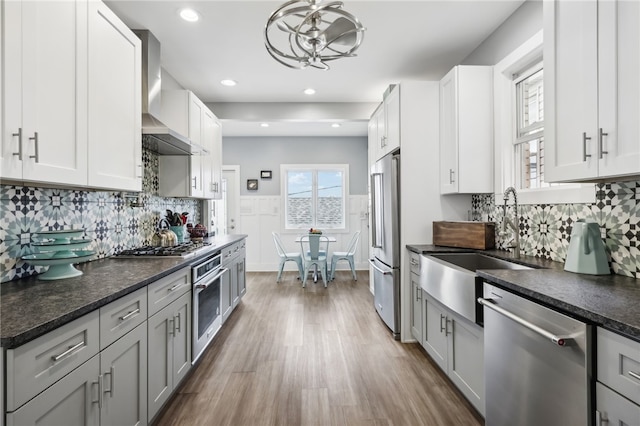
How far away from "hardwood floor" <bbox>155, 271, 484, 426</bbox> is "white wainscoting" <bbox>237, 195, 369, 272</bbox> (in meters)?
2.59

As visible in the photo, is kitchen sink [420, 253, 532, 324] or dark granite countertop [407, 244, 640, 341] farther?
kitchen sink [420, 253, 532, 324]

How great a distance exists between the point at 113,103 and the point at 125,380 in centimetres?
151

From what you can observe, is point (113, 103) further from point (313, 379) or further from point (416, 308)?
point (416, 308)

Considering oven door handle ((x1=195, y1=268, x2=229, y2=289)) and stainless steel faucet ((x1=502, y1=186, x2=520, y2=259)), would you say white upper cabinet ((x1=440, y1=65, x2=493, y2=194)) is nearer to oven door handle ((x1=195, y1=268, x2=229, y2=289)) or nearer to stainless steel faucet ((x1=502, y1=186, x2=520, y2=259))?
stainless steel faucet ((x1=502, y1=186, x2=520, y2=259))

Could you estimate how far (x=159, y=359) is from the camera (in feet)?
5.62

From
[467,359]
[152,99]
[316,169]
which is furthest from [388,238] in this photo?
[316,169]

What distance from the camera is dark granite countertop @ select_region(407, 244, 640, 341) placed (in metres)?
0.91

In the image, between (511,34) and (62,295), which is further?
(511,34)

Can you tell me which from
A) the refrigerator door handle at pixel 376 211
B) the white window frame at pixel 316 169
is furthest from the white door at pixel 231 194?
the refrigerator door handle at pixel 376 211

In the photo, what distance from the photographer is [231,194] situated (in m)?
6.15

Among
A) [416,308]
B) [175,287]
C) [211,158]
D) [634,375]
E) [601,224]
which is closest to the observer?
[634,375]

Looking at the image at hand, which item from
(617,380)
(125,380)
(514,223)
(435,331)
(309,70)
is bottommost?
(435,331)

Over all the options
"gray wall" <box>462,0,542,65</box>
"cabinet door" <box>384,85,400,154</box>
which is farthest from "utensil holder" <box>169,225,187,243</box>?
"gray wall" <box>462,0,542,65</box>

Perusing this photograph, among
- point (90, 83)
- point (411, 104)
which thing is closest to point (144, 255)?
point (90, 83)
